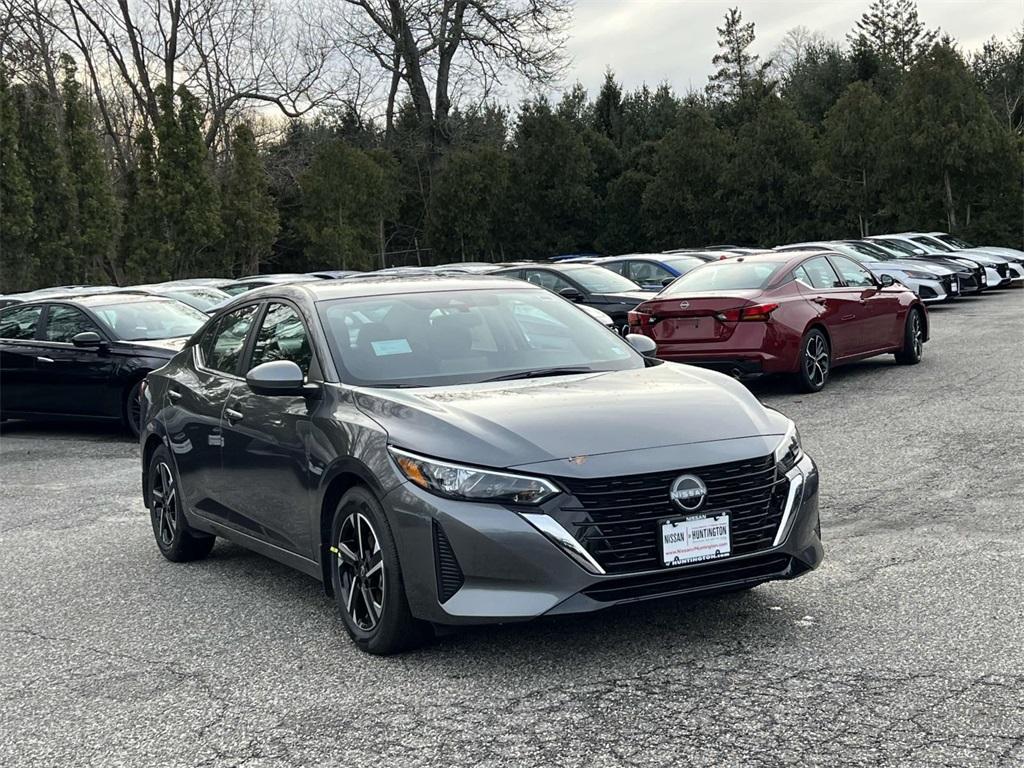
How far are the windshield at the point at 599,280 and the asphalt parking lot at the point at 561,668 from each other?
1188cm

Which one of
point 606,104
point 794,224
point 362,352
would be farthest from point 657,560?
point 606,104

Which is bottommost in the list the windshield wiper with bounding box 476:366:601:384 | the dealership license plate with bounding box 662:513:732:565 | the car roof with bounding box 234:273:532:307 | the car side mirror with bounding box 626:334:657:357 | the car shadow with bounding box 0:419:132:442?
the car shadow with bounding box 0:419:132:442

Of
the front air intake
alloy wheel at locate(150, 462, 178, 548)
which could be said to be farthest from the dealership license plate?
alloy wheel at locate(150, 462, 178, 548)

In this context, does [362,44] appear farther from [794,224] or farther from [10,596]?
[10,596]

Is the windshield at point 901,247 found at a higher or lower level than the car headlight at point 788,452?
higher

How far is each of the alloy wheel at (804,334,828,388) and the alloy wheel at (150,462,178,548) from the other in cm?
781

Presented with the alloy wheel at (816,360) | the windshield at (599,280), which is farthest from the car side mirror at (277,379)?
the windshield at (599,280)

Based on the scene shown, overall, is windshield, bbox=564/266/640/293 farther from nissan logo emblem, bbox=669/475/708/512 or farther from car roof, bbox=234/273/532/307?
nissan logo emblem, bbox=669/475/708/512

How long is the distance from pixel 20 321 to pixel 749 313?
808 cm

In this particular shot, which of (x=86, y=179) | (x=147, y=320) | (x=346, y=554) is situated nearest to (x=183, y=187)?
(x=86, y=179)

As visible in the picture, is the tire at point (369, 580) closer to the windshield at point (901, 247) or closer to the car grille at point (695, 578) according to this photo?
the car grille at point (695, 578)

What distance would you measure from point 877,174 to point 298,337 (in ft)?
126

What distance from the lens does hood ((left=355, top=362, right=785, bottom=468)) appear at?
4.91 meters

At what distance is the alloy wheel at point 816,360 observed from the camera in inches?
538
